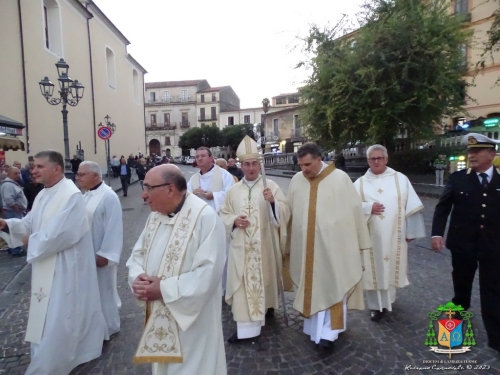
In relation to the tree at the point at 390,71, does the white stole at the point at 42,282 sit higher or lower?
lower

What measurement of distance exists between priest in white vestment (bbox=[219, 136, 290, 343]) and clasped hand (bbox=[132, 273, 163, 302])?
1616 millimetres

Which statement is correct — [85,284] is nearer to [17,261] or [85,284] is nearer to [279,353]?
[279,353]

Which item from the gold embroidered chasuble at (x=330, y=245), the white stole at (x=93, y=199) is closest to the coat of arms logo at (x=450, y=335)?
the gold embroidered chasuble at (x=330, y=245)

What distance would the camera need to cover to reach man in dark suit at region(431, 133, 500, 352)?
340 centimetres

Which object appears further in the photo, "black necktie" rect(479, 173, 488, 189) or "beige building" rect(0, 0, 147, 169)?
"beige building" rect(0, 0, 147, 169)

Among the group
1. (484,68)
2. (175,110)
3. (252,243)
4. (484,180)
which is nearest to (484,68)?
(484,68)

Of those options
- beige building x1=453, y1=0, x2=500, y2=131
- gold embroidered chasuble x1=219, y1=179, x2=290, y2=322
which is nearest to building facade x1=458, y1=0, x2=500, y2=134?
beige building x1=453, y1=0, x2=500, y2=131

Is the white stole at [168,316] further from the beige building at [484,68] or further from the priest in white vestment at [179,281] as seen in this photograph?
the beige building at [484,68]

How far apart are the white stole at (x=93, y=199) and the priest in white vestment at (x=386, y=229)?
110 inches

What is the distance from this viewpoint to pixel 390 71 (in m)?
14.4

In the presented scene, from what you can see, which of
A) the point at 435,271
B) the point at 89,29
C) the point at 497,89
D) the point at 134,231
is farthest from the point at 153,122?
the point at 435,271

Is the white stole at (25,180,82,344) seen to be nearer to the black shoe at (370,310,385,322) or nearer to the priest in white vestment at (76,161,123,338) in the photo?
the priest in white vestment at (76,161,123,338)

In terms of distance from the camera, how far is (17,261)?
23.9ft

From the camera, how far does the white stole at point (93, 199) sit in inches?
149
